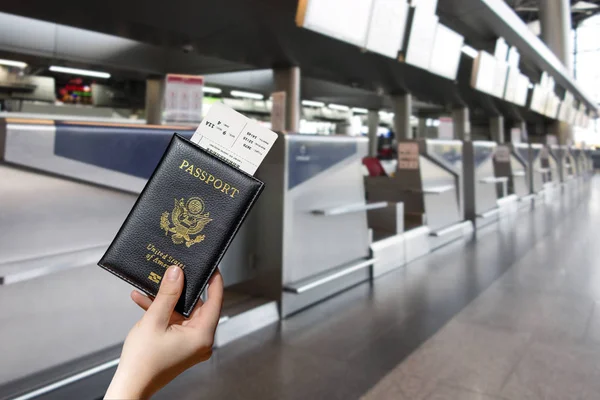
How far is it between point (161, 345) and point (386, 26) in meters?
5.29

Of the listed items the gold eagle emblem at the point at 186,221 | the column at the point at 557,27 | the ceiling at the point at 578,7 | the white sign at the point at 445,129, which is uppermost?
the ceiling at the point at 578,7

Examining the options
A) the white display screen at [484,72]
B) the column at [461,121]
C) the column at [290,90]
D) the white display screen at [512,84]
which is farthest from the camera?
the column at [461,121]

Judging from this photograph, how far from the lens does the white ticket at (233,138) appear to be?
783mm

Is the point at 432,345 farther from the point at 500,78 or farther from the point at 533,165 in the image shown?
the point at 533,165

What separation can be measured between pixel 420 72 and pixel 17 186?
10620 millimetres

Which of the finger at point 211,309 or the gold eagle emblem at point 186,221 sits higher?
the gold eagle emblem at point 186,221

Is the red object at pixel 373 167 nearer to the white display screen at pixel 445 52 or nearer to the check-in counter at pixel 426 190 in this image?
the check-in counter at pixel 426 190

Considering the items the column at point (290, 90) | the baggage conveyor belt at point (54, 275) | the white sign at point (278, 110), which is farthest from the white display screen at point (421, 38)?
the baggage conveyor belt at point (54, 275)

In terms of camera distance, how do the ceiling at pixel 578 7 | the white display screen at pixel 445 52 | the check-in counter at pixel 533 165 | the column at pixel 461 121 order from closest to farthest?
the white display screen at pixel 445 52 → the check-in counter at pixel 533 165 → the column at pixel 461 121 → the ceiling at pixel 578 7

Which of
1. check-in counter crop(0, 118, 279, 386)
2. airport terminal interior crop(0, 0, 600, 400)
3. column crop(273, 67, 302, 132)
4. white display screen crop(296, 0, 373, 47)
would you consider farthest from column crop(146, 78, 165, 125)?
check-in counter crop(0, 118, 279, 386)

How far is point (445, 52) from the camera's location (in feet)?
23.7

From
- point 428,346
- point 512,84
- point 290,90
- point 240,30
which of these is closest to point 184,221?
point 428,346

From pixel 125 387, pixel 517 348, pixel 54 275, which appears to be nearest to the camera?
pixel 125 387

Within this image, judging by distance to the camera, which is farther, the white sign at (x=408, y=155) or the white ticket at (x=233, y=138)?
the white sign at (x=408, y=155)
